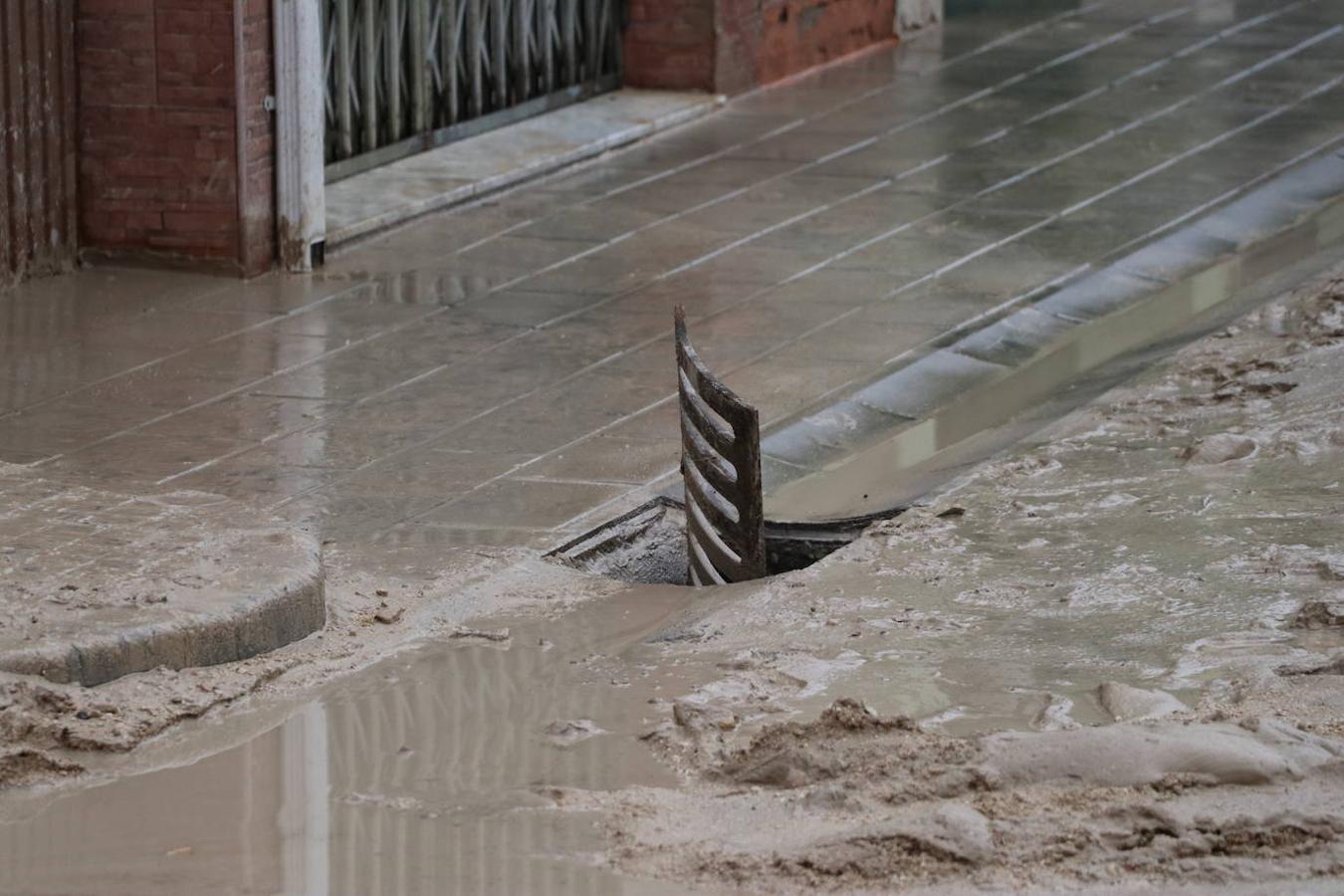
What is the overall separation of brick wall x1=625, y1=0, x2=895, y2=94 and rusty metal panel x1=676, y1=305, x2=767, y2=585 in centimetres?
767

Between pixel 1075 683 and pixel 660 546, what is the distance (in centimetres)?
210

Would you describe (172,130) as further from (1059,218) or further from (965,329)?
(1059,218)

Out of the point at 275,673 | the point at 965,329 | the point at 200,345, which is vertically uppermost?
the point at 275,673

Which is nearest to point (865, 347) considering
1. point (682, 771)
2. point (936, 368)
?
point (936, 368)

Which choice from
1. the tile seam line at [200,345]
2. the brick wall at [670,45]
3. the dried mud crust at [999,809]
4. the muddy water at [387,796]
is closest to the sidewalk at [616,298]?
the tile seam line at [200,345]

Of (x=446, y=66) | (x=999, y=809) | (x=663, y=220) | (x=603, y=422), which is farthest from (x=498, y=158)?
(x=999, y=809)

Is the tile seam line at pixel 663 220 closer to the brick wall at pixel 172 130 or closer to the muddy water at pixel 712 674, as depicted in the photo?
the brick wall at pixel 172 130

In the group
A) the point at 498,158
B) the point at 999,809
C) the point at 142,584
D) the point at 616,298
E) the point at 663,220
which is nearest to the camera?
the point at 999,809

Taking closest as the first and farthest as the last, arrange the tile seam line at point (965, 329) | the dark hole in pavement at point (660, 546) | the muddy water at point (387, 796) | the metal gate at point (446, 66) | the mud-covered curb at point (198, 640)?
the muddy water at point (387, 796) → the mud-covered curb at point (198, 640) → the dark hole in pavement at point (660, 546) → the tile seam line at point (965, 329) → the metal gate at point (446, 66)

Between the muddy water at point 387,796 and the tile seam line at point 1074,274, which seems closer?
the muddy water at point 387,796

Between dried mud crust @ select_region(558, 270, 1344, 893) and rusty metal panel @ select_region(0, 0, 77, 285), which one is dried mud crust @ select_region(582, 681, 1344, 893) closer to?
dried mud crust @ select_region(558, 270, 1344, 893)

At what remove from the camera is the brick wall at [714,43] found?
14.4 metres

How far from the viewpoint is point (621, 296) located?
1019 cm

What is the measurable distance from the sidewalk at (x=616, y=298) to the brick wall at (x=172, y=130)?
0.83ft
